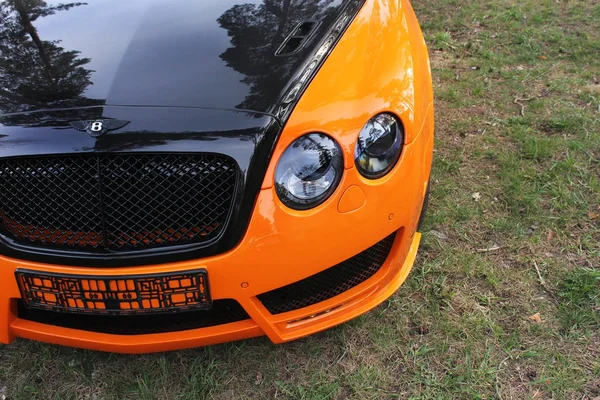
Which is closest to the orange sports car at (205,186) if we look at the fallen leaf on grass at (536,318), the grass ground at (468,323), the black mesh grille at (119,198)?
the black mesh grille at (119,198)

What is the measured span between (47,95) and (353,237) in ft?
3.66

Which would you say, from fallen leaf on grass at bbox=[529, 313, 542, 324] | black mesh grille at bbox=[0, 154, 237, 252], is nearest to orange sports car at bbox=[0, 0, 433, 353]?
black mesh grille at bbox=[0, 154, 237, 252]

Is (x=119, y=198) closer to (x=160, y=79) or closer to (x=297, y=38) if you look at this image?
(x=160, y=79)

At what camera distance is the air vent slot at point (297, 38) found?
6.09ft

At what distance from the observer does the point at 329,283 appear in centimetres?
187

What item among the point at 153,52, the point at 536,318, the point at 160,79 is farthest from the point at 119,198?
the point at 536,318

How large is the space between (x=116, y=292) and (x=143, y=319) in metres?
0.20

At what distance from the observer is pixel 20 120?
1714 millimetres

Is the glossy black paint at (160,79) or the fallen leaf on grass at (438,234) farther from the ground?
the glossy black paint at (160,79)

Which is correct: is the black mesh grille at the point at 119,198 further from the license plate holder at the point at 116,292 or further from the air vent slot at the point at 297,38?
the air vent slot at the point at 297,38

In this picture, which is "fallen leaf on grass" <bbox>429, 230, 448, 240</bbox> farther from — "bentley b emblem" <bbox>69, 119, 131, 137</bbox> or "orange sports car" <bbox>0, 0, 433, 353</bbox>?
"bentley b emblem" <bbox>69, 119, 131, 137</bbox>

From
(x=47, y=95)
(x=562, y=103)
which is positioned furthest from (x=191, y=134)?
(x=562, y=103)

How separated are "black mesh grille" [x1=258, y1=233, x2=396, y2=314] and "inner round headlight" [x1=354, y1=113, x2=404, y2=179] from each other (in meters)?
0.30

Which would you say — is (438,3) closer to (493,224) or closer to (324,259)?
(493,224)
